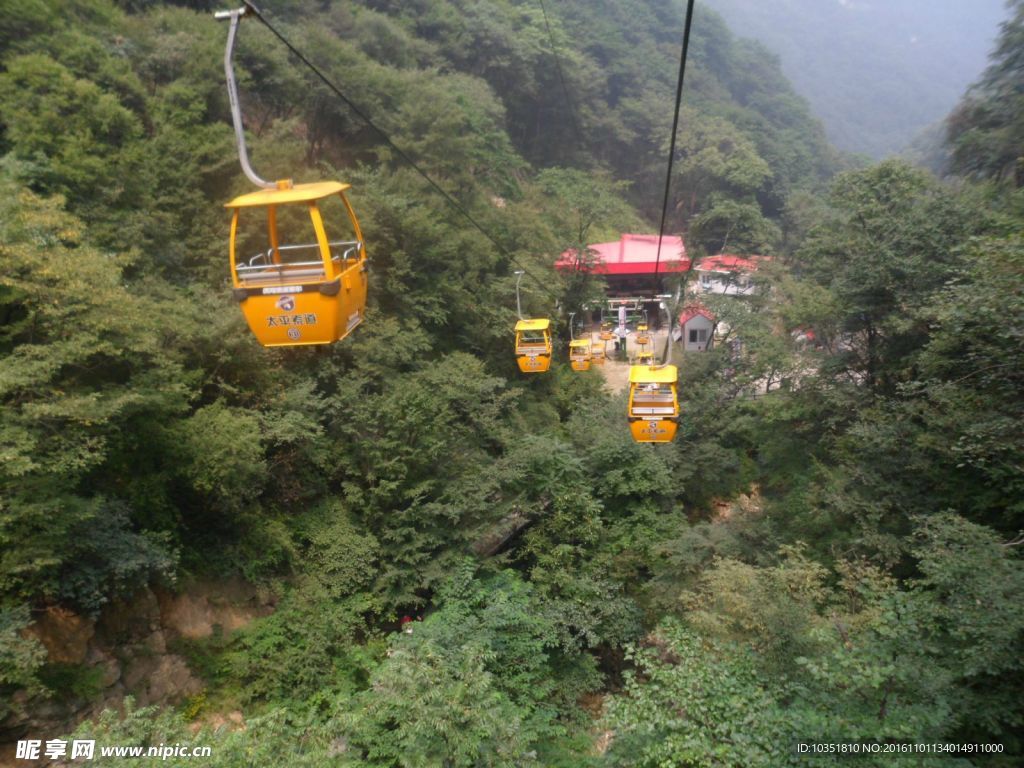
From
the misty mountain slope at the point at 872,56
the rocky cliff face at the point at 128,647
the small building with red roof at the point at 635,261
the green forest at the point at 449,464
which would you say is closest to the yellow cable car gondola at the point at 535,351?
the green forest at the point at 449,464

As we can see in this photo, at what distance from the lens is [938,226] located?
941 centimetres

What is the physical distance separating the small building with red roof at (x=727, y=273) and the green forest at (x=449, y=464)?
3482mm

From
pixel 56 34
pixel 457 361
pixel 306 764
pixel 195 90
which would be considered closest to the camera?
pixel 306 764

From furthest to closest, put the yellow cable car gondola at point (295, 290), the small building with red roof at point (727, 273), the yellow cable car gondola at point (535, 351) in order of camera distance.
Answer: the small building with red roof at point (727, 273) → the yellow cable car gondola at point (535, 351) → the yellow cable car gondola at point (295, 290)

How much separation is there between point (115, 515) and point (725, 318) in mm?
16889

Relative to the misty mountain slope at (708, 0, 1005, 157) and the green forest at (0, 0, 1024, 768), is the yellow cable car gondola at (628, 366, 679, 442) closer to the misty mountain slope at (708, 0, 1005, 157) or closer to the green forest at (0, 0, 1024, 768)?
the green forest at (0, 0, 1024, 768)

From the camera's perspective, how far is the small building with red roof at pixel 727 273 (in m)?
21.6

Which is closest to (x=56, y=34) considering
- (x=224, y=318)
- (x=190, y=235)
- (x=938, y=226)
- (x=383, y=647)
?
(x=190, y=235)

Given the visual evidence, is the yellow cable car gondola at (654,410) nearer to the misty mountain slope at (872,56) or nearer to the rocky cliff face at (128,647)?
the rocky cliff face at (128,647)

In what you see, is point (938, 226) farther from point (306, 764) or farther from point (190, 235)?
point (190, 235)

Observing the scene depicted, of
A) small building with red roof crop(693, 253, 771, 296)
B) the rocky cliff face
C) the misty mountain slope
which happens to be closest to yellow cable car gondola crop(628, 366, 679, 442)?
the rocky cliff face

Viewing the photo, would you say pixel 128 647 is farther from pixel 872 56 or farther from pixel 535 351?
pixel 872 56

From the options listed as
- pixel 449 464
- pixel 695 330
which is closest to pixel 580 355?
pixel 449 464

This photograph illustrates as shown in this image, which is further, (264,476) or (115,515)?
(264,476)
